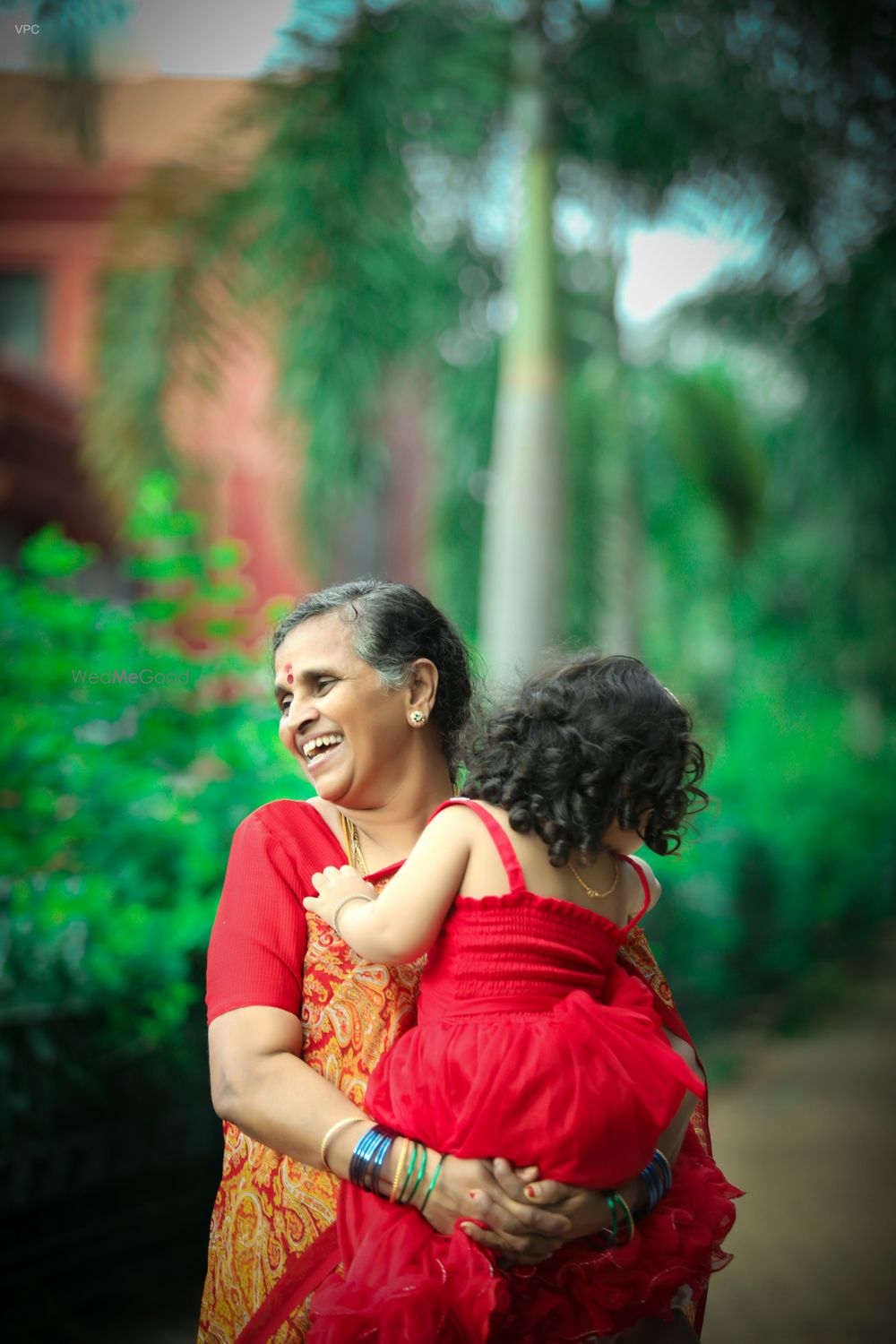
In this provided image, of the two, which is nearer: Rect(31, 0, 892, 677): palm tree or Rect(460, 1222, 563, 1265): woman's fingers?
Rect(460, 1222, 563, 1265): woman's fingers

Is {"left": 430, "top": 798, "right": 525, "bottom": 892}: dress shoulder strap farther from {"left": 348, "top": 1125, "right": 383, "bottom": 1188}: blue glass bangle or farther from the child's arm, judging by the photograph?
{"left": 348, "top": 1125, "right": 383, "bottom": 1188}: blue glass bangle

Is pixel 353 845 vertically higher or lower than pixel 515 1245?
higher

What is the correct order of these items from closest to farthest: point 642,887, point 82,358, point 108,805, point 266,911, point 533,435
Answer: point 266,911, point 642,887, point 108,805, point 533,435, point 82,358

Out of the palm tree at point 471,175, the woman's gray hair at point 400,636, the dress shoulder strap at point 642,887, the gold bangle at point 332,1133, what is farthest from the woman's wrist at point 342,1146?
the palm tree at point 471,175

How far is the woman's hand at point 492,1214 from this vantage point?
143 centimetres

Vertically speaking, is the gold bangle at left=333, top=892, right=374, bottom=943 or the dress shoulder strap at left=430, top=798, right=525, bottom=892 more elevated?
the dress shoulder strap at left=430, top=798, right=525, bottom=892

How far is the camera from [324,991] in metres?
1.63

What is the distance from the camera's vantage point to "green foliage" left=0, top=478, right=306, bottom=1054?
334 cm

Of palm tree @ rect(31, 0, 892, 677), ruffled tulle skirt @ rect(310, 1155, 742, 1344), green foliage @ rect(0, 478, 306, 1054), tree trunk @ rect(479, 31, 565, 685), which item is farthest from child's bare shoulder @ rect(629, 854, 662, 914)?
tree trunk @ rect(479, 31, 565, 685)

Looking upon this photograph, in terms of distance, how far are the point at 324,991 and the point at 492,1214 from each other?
1.18ft

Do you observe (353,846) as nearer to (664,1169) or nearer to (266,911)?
(266,911)

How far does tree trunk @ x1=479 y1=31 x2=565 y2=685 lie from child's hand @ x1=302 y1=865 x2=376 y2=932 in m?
4.02

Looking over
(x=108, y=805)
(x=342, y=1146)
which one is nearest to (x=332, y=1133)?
(x=342, y=1146)

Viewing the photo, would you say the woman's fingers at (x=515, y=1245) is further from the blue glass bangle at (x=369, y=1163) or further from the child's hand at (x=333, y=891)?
the child's hand at (x=333, y=891)
